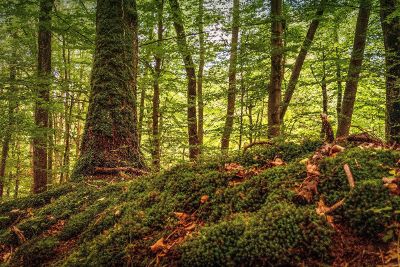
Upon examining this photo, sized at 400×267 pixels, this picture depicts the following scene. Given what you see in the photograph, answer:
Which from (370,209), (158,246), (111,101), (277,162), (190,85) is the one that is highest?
(190,85)

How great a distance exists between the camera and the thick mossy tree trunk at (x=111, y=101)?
4.36 meters

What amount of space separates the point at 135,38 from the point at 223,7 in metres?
3.05

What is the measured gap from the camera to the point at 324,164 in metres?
1.93

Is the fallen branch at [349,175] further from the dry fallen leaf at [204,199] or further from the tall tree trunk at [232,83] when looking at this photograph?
the tall tree trunk at [232,83]

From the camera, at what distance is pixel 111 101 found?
459 cm

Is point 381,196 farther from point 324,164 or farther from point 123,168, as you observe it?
point 123,168

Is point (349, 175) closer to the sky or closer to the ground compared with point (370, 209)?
closer to the sky

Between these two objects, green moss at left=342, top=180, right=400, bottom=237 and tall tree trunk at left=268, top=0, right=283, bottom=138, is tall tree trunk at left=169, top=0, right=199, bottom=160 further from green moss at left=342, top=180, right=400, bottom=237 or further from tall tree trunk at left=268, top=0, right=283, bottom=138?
green moss at left=342, top=180, right=400, bottom=237

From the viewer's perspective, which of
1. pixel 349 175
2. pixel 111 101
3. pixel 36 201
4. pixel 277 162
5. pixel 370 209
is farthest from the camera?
pixel 111 101

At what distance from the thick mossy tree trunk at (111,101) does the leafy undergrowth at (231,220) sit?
140cm

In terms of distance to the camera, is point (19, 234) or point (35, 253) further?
point (19, 234)

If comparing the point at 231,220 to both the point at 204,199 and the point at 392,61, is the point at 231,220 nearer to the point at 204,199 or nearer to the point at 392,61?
the point at 204,199

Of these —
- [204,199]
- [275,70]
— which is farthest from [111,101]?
[275,70]

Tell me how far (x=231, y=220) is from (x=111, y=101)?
346 centimetres
